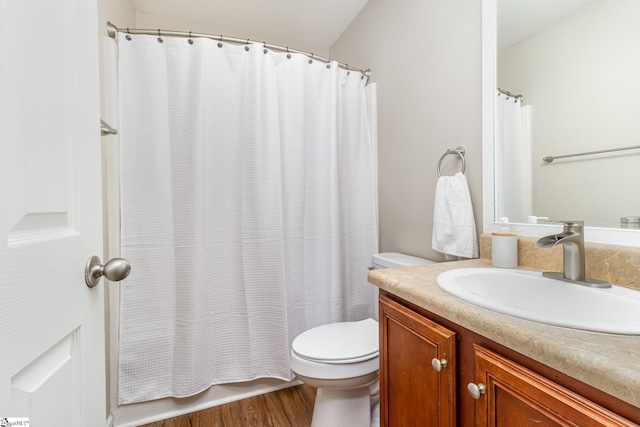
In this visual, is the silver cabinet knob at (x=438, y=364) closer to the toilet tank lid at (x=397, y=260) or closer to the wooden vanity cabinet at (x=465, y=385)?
the wooden vanity cabinet at (x=465, y=385)

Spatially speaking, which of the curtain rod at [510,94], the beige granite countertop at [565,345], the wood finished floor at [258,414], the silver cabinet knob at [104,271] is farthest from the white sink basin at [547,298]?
the wood finished floor at [258,414]

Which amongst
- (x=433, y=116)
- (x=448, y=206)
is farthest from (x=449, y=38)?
(x=448, y=206)

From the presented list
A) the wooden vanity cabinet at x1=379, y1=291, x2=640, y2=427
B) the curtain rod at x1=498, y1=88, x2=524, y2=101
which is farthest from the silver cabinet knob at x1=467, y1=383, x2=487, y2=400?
the curtain rod at x1=498, y1=88, x2=524, y2=101

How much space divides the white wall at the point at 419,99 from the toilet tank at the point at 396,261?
52 millimetres

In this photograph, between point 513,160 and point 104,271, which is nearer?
point 104,271

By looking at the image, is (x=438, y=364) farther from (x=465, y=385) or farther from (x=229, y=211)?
(x=229, y=211)

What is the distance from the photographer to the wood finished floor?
1.44 metres

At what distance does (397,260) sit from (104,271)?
Answer: 4.21 ft

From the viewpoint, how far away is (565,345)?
46 centimetres

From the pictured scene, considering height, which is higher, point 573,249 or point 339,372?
point 573,249

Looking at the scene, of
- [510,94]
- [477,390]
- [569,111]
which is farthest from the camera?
[510,94]

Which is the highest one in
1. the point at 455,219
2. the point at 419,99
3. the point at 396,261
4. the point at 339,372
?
the point at 419,99

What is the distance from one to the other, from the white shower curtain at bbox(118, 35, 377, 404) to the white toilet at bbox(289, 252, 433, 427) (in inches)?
14.2

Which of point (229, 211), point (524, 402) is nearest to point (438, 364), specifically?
point (524, 402)
